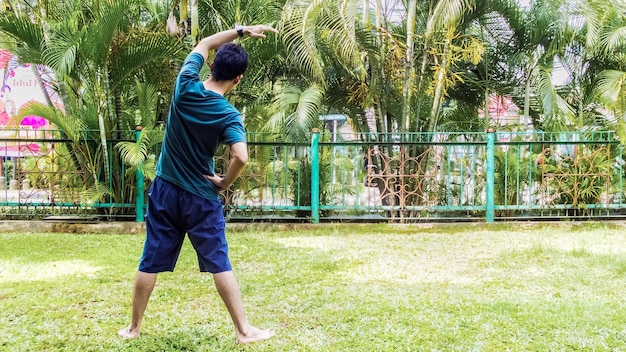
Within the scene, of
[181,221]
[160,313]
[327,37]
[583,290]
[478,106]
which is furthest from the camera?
[478,106]

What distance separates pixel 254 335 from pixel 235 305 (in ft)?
0.73

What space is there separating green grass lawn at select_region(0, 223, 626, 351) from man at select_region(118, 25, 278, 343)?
39 cm

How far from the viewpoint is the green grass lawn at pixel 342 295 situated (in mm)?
3037

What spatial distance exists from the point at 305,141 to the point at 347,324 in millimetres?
4573

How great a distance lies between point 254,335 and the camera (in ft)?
9.79

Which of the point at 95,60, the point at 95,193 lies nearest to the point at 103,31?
the point at 95,60

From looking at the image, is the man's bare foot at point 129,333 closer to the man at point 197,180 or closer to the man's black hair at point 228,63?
the man at point 197,180

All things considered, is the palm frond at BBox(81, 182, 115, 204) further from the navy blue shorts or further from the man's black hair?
the man's black hair

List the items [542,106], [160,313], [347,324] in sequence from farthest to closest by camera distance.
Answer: [542,106] → [160,313] → [347,324]

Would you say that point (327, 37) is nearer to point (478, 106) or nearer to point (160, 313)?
point (478, 106)

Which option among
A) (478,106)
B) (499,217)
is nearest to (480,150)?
(499,217)

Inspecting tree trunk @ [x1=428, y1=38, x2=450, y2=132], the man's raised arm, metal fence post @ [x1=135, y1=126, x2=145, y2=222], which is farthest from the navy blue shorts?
tree trunk @ [x1=428, y1=38, x2=450, y2=132]

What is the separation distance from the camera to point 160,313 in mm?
3549

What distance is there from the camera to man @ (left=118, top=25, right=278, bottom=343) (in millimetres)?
2826
